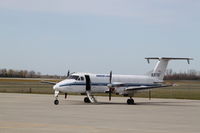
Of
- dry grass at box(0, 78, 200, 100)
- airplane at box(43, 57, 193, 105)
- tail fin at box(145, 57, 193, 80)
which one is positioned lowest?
dry grass at box(0, 78, 200, 100)

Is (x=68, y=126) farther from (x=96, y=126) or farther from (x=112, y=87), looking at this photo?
(x=112, y=87)

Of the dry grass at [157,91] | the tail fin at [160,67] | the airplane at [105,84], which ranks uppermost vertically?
the tail fin at [160,67]

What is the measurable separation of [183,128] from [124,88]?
2063 cm

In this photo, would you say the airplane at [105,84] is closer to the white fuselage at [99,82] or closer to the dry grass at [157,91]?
the white fuselage at [99,82]

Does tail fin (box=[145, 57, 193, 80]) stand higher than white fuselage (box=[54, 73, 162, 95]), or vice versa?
tail fin (box=[145, 57, 193, 80])

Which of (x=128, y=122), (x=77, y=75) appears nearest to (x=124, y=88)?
(x=77, y=75)

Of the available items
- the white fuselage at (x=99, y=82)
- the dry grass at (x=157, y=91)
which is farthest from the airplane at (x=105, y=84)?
the dry grass at (x=157, y=91)

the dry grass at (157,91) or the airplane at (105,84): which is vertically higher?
the airplane at (105,84)

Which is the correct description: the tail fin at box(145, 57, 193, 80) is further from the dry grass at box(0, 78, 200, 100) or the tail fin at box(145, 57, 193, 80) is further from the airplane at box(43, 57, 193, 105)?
the dry grass at box(0, 78, 200, 100)

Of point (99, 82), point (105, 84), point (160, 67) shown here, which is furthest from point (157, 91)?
point (99, 82)

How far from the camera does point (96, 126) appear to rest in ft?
62.4

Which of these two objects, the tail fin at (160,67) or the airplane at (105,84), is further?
the tail fin at (160,67)

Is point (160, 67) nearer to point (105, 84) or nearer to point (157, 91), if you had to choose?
point (105, 84)

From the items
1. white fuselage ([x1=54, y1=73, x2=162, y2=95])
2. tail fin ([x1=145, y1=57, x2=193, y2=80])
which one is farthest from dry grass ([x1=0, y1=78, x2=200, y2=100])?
white fuselage ([x1=54, y1=73, x2=162, y2=95])
